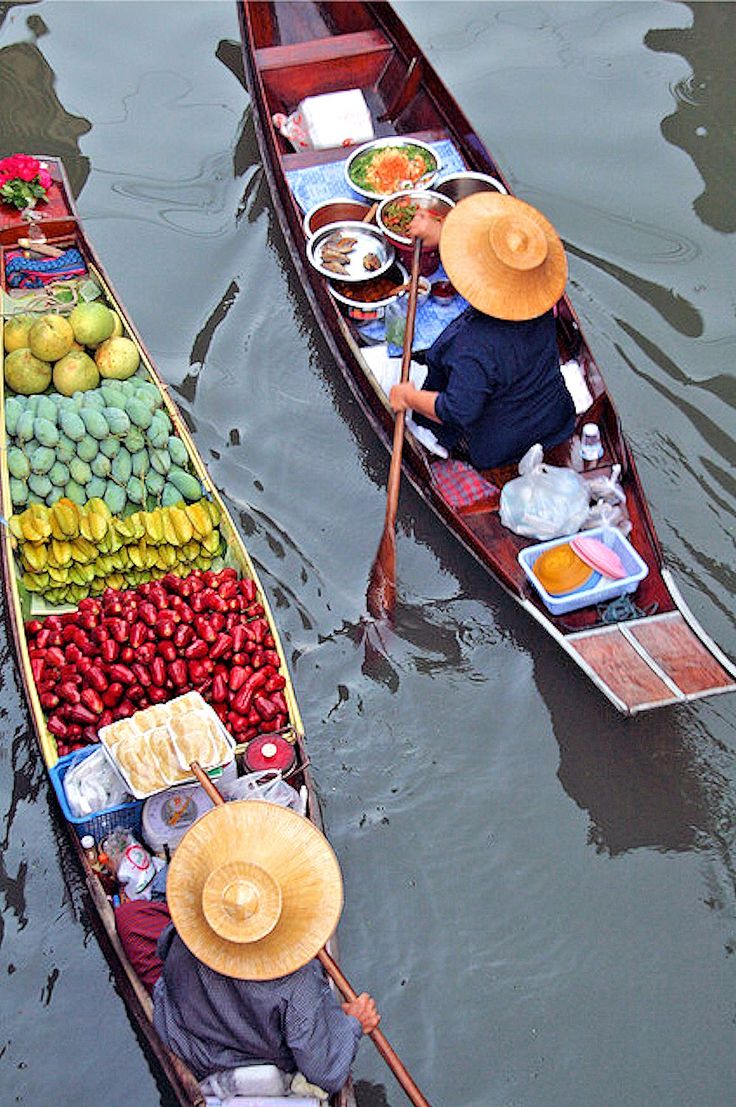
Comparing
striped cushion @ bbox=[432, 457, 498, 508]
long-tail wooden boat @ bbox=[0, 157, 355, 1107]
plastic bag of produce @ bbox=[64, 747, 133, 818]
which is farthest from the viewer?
striped cushion @ bbox=[432, 457, 498, 508]

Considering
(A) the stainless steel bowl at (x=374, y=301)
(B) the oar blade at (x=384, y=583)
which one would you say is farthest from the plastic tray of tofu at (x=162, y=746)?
(A) the stainless steel bowl at (x=374, y=301)

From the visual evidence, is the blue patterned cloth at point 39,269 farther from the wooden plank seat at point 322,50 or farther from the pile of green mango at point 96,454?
the wooden plank seat at point 322,50

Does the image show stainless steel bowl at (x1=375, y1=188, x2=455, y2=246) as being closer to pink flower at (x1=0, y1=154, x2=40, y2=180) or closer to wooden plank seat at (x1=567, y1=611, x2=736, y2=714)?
pink flower at (x1=0, y1=154, x2=40, y2=180)

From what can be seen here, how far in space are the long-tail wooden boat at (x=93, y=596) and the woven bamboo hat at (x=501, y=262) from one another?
155 centimetres

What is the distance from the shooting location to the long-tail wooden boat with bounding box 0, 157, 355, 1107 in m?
4.38

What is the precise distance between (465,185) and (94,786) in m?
4.26

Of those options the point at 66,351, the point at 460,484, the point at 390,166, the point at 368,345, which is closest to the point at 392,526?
the point at 460,484

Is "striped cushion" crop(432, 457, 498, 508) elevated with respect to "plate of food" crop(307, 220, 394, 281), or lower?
lower

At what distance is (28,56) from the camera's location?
28.9 feet

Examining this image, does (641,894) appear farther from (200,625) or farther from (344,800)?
(200,625)

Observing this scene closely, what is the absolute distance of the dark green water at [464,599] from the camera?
4645 mm

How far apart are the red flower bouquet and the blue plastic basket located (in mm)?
3531

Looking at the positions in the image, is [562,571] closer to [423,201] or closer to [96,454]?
[96,454]

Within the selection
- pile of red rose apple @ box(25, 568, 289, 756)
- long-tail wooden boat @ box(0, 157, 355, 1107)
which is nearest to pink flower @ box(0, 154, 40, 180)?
long-tail wooden boat @ box(0, 157, 355, 1107)
